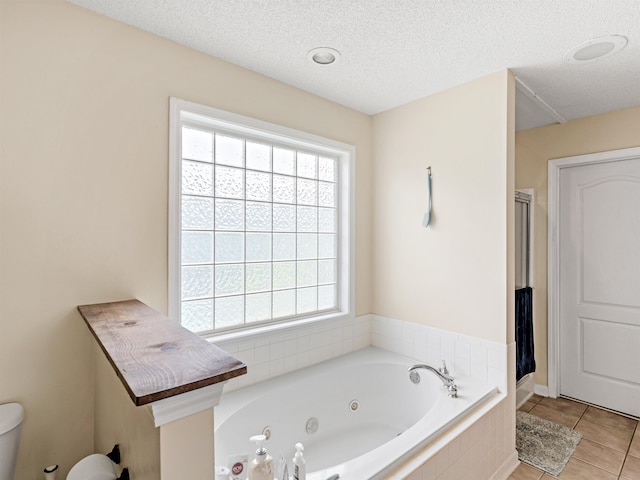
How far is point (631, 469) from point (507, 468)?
77 cm

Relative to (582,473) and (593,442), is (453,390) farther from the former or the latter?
(593,442)

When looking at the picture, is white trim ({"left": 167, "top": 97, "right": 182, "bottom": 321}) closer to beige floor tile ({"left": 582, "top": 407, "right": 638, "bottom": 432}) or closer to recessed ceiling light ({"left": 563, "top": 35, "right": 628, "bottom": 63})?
recessed ceiling light ({"left": 563, "top": 35, "right": 628, "bottom": 63})

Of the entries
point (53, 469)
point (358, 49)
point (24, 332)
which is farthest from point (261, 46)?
point (53, 469)

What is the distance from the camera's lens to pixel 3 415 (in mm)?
1280

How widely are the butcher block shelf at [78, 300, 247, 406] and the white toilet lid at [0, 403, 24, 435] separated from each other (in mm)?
426

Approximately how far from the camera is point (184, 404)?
2.55ft

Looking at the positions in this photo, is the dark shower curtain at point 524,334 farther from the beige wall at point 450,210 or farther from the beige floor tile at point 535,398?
the beige wall at point 450,210

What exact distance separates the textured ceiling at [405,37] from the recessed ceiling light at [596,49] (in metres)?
0.04

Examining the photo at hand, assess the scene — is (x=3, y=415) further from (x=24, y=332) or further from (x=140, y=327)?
(x=140, y=327)

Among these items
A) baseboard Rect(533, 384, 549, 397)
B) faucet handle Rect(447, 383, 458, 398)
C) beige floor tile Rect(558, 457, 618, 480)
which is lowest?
beige floor tile Rect(558, 457, 618, 480)

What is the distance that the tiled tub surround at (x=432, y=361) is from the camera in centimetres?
164

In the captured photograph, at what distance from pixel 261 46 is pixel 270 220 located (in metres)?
1.03

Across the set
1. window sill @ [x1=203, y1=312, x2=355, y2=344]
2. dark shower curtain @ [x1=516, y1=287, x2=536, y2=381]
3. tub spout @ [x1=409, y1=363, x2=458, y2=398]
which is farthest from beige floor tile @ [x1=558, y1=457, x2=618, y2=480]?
window sill @ [x1=203, y1=312, x2=355, y2=344]

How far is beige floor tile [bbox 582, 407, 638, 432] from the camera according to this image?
254cm
